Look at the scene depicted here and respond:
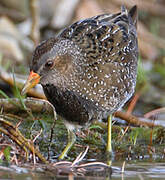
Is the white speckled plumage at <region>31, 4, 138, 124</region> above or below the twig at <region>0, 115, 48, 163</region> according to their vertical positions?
above

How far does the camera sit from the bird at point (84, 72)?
570 centimetres

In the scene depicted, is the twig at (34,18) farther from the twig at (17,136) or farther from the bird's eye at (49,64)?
the twig at (17,136)

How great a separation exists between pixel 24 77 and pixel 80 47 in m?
2.59

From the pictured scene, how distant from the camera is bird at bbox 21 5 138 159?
5695mm

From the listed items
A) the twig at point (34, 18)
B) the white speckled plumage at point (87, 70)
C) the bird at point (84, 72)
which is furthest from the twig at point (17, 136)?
the twig at point (34, 18)

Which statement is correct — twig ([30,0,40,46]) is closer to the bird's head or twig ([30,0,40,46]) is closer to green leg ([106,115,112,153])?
green leg ([106,115,112,153])

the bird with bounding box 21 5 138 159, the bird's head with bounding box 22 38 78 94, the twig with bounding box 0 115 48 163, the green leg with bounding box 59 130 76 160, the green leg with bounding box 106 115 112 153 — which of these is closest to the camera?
the twig with bounding box 0 115 48 163

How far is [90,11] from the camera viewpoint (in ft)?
41.2

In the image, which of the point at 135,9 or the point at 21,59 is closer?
the point at 135,9

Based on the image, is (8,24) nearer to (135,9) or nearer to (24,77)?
(24,77)

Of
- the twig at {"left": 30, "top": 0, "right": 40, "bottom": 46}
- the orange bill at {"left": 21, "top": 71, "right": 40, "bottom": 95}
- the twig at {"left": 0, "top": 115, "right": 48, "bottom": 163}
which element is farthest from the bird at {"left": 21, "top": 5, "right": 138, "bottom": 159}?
the twig at {"left": 30, "top": 0, "right": 40, "bottom": 46}

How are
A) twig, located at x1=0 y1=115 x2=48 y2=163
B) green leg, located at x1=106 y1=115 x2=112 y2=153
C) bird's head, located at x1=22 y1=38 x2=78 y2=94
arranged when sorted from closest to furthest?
twig, located at x1=0 y1=115 x2=48 y2=163 → bird's head, located at x1=22 y1=38 x2=78 y2=94 → green leg, located at x1=106 y1=115 x2=112 y2=153

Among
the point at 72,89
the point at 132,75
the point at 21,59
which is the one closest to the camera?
the point at 72,89

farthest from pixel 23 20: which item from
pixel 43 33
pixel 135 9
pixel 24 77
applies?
pixel 135 9
